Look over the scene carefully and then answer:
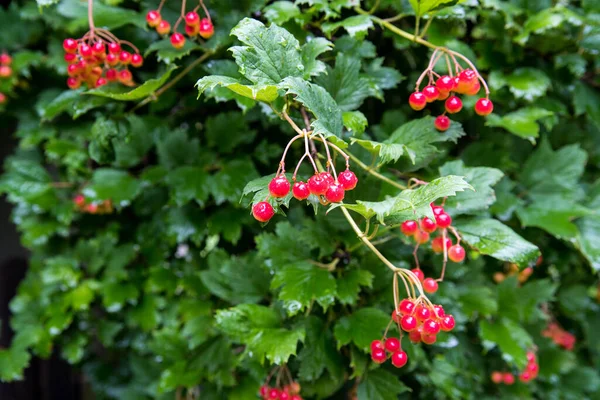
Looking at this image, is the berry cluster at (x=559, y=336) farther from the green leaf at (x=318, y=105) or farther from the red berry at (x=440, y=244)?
the green leaf at (x=318, y=105)

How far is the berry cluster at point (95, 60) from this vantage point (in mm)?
767

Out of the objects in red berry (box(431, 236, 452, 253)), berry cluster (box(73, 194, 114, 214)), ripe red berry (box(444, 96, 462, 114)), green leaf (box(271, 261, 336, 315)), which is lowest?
berry cluster (box(73, 194, 114, 214))

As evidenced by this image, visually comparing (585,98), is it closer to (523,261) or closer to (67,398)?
(523,261)

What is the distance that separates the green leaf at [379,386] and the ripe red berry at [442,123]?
402 millimetres

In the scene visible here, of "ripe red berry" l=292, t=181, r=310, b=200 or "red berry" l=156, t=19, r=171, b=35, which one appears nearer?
"ripe red berry" l=292, t=181, r=310, b=200

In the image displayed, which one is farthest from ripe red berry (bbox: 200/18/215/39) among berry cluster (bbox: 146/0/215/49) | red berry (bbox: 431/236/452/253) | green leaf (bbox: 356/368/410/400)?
green leaf (bbox: 356/368/410/400)

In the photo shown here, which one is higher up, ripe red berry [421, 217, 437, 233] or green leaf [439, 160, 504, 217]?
ripe red berry [421, 217, 437, 233]

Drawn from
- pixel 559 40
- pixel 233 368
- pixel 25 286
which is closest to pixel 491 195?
pixel 559 40

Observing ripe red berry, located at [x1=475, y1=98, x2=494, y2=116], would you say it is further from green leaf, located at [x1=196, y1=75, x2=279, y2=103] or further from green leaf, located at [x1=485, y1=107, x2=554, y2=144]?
green leaf, located at [x1=196, y1=75, x2=279, y2=103]

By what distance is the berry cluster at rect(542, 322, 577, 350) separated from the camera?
1267 mm

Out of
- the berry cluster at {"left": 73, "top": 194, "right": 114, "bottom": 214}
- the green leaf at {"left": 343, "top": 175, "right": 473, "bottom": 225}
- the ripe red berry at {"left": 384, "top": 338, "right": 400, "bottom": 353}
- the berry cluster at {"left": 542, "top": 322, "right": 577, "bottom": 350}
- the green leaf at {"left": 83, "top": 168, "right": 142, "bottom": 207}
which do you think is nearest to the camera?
the green leaf at {"left": 343, "top": 175, "right": 473, "bottom": 225}

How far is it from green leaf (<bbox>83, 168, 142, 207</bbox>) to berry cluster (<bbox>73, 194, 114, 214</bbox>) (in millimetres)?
120

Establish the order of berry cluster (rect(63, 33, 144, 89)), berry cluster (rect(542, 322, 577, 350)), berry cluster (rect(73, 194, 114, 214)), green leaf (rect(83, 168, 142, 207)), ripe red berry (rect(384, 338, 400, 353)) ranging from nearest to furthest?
1. ripe red berry (rect(384, 338, 400, 353))
2. berry cluster (rect(63, 33, 144, 89))
3. green leaf (rect(83, 168, 142, 207))
4. berry cluster (rect(73, 194, 114, 214))
5. berry cluster (rect(542, 322, 577, 350))

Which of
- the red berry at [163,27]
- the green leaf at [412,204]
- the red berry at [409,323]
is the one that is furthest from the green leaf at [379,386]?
the red berry at [163,27]
